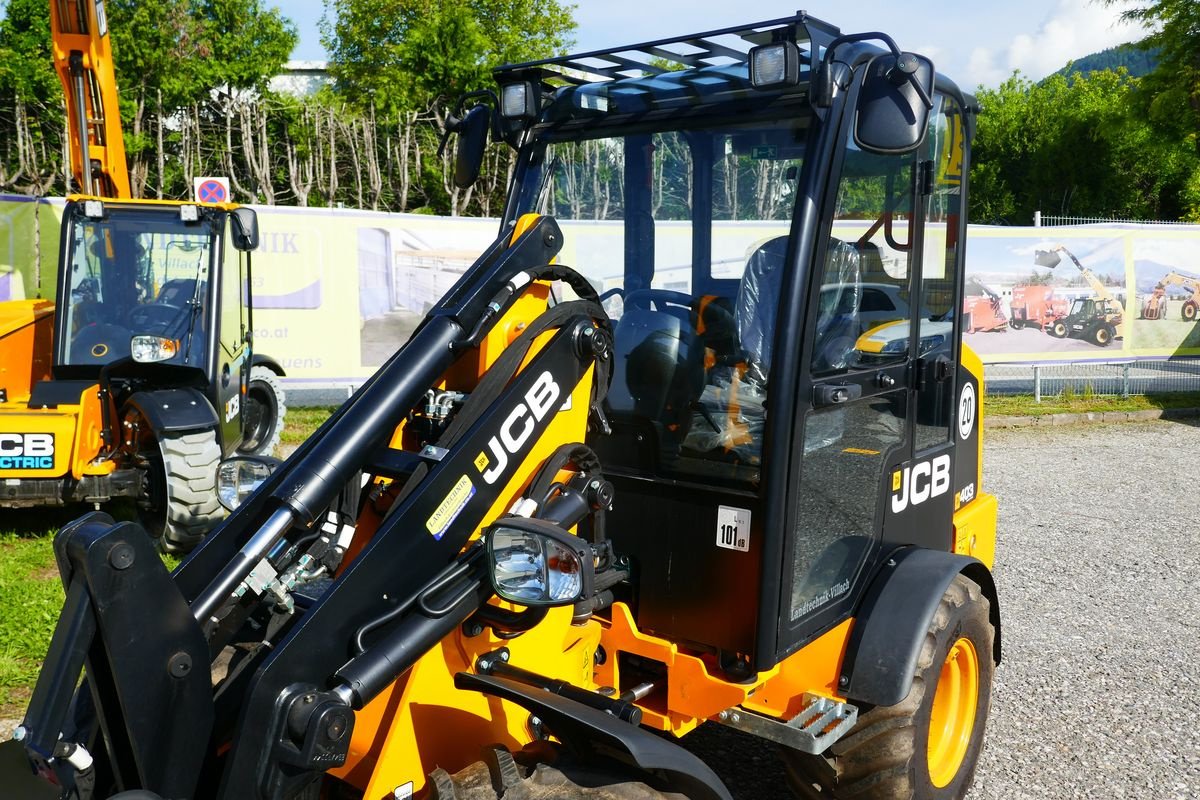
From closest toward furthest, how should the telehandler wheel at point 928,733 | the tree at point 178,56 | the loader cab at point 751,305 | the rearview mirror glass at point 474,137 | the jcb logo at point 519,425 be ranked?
the jcb logo at point 519,425, the loader cab at point 751,305, the telehandler wheel at point 928,733, the rearview mirror glass at point 474,137, the tree at point 178,56

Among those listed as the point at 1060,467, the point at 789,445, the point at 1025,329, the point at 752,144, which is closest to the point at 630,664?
the point at 789,445

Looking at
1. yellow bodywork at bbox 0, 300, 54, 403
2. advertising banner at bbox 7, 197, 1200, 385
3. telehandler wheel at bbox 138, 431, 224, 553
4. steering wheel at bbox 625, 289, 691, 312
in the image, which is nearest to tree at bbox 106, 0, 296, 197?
advertising banner at bbox 7, 197, 1200, 385

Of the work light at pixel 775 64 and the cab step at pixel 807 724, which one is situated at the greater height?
the work light at pixel 775 64

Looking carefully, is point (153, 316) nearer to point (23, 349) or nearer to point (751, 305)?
point (23, 349)

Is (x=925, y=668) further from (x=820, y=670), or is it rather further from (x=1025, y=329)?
(x=1025, y=329)

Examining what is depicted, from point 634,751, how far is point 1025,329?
37.7 feet

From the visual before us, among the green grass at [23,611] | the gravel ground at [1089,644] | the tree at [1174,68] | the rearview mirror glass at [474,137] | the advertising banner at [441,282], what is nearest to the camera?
the rearview mirror glass at [474,137]

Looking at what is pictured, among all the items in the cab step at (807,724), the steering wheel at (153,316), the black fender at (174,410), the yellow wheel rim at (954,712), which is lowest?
the yellow wheel rim at (954,712)

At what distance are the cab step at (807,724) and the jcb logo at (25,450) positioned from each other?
5.27 m

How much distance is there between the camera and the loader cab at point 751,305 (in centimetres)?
280

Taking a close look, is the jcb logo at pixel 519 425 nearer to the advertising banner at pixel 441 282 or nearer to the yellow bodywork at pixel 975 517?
the yellow bodywork at pixel 975 517

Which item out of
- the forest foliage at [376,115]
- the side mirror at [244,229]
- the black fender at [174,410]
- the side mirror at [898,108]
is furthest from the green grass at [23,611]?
the forest foliage at [376,115]

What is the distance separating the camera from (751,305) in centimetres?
294

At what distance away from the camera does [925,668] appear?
3174mm
